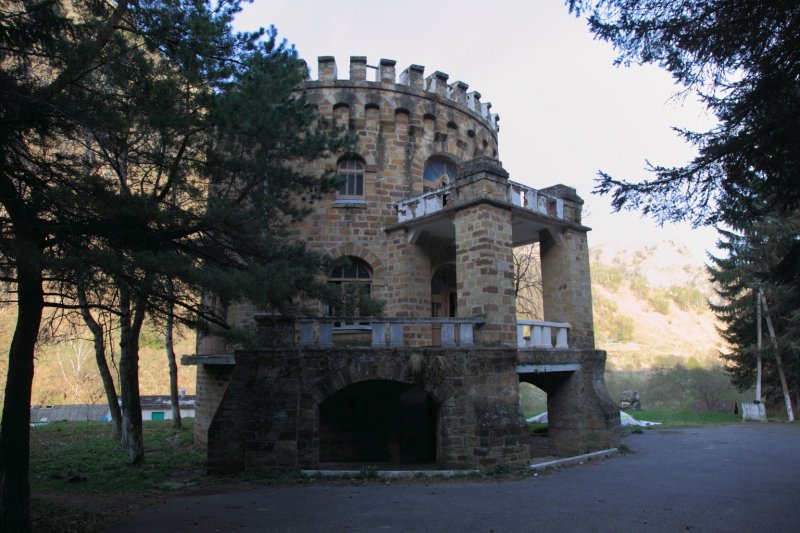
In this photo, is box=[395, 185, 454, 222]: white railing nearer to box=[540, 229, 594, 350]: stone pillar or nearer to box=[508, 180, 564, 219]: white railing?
box=[508, 180, 564, 219]: white railing

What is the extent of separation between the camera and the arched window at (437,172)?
17.0 m

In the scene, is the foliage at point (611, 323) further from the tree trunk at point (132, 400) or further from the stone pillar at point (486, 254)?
the tree trunk at point (132, 400)

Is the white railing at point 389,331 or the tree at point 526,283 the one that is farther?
the tree at point 526,283

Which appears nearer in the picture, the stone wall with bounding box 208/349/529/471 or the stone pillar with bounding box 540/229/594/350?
the stone wall with bounding box 208/349/529/471

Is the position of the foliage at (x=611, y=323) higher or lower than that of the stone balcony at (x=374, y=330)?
higher

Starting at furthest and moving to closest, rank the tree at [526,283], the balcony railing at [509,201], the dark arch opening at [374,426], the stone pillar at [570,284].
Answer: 1. the tree at [526,283]
2. the stone pillar at [570,284]
3. the dark arch opening at [374,426]
4. the balcony railing at [509,201]

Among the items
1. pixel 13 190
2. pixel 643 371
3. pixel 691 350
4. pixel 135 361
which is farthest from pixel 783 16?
pixel 691 350

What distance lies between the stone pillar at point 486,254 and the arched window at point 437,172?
383 cm

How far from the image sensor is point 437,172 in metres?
17.4

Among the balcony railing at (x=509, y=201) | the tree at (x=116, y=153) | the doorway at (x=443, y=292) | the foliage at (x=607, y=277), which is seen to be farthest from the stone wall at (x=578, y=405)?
the foliage at (x=607, y=277)

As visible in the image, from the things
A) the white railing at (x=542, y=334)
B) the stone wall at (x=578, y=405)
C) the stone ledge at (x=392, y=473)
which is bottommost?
the stone ledge at (x=392, y=473)

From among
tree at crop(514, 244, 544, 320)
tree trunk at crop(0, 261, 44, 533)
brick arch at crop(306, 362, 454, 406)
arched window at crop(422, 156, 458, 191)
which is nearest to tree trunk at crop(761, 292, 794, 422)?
tree at crop(514, 244, 544, 320)

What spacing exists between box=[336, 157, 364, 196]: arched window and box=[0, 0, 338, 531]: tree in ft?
20.7

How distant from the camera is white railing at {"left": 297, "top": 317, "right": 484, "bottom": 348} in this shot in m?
11.8
